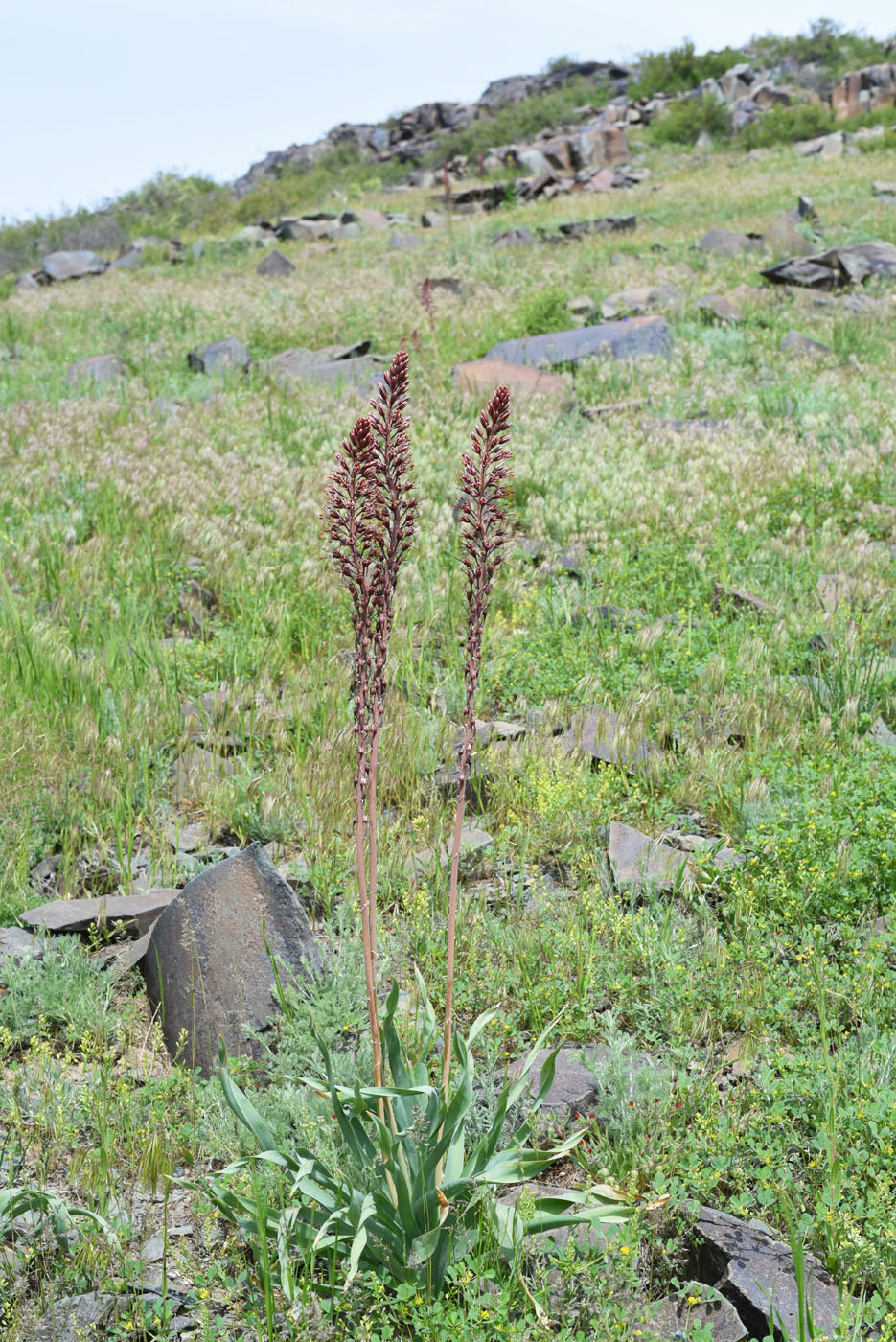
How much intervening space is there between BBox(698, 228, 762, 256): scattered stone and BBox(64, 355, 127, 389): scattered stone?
12519mm

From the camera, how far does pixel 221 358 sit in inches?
529

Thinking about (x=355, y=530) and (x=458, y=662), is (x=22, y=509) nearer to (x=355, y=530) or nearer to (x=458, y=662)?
(x=458, y=662)

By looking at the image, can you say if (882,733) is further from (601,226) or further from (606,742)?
(601,226)

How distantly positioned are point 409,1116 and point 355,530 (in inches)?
57.6

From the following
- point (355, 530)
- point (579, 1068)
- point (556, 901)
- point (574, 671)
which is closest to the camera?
point (355, 530)

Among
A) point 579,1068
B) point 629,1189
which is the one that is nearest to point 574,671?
point 579,1068

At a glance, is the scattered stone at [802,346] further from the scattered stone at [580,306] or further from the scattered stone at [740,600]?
the scattered stone at [740,600]

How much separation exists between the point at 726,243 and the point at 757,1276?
837 inches

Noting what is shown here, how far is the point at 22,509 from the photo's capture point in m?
7.82

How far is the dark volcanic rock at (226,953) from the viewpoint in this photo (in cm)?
333

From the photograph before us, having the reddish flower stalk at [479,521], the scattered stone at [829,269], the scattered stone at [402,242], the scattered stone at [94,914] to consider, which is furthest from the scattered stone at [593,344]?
the scattered stone at [402,242]

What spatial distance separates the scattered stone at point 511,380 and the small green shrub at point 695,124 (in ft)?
136

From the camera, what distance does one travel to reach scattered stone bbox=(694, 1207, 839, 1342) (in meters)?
2.36

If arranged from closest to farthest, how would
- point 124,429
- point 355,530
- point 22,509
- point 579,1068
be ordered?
point 355,530, point 579,1068, point 22,509, point 124,429
